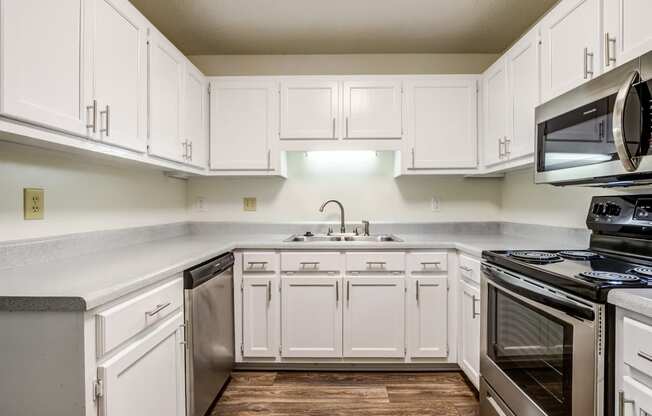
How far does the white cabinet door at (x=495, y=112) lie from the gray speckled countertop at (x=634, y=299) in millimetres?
1390

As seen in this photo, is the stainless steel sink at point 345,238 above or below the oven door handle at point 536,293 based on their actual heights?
above

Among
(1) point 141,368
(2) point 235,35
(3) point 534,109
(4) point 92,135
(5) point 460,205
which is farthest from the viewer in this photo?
(5) point 460,205

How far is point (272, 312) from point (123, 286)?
1.32m

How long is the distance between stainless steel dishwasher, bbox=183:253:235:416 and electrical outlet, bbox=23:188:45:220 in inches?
25.3

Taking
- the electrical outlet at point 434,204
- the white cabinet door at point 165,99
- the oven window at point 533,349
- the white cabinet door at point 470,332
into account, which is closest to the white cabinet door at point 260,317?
the white cabinet door at point 165,99

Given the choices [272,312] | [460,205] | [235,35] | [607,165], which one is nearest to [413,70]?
[460,205]

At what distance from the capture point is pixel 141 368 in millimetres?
1270

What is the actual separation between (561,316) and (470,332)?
1.00 meters

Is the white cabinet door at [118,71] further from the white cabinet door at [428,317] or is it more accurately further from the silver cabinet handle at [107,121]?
the white cabinet door at [428,317]

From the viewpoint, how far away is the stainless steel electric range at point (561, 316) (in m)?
1.06

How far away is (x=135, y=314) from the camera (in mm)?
1220

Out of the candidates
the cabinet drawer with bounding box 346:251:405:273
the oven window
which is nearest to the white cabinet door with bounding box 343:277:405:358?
the cabinet drawer with bounding box 346:251:405:273

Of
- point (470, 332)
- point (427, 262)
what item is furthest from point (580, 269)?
point (427, 262)

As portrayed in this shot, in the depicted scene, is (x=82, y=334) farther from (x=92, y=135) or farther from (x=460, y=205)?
(x=460, y=205)
